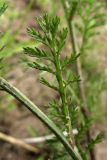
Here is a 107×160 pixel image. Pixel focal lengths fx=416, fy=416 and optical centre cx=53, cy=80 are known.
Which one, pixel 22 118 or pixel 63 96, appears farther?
pixel 22 118

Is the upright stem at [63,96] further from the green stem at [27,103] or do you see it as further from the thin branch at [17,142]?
the thin branch at [17,142]

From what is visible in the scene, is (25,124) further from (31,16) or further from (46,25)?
(46,25)

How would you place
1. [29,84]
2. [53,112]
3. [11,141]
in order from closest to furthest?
[53,112] < [11,141] < [29,84]

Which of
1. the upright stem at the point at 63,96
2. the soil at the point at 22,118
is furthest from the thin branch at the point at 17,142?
the upright stem at the point at 63,96

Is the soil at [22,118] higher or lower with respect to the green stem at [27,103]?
higher

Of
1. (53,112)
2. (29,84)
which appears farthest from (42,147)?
(53,112)

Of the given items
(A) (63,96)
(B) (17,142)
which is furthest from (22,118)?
(A) (63,96)

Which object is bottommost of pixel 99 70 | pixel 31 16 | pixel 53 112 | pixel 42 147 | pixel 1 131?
pixel 53 112

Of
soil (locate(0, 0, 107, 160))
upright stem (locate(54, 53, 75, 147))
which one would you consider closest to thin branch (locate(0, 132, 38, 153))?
soil (locate(0, 0, 107, 160))

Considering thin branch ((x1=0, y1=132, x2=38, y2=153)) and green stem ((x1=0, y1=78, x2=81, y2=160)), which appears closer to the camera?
green stem ((x1=0, y1=78, x2=81, y2=160))

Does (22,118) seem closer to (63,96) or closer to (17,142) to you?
(17,142)

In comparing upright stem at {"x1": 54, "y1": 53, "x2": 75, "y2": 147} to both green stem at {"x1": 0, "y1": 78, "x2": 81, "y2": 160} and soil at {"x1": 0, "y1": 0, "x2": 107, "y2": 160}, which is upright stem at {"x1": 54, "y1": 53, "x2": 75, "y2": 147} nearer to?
green stem at {"x1": 0, "y1": 78, "x2": 81, "y2": 160}
